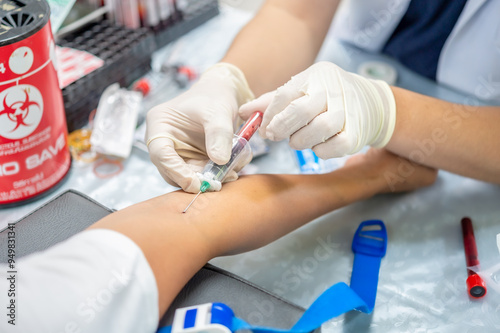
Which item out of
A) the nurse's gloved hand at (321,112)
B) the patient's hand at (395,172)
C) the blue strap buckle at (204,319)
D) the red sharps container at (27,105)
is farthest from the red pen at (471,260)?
the red sharps container at (27,105)

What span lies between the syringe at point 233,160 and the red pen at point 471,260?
431 millimetres

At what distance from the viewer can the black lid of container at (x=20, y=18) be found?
84cm

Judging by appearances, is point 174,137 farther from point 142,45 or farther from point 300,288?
point 142,45

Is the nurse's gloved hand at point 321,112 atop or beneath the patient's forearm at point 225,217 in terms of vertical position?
atop

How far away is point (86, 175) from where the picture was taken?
1.11 meters

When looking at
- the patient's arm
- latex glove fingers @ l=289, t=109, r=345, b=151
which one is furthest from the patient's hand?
latex glove fingers @ l=289, t=109, r=345, b=151

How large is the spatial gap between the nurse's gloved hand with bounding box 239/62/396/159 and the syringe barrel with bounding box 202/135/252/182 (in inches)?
1.8

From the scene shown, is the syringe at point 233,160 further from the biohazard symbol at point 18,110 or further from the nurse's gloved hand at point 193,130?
the biohazard symbol at point 18,110

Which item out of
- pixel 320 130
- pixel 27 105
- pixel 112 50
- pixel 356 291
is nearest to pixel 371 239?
pixel 356 291

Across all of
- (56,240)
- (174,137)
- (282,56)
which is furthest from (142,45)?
(56,240)

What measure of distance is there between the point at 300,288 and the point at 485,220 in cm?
40

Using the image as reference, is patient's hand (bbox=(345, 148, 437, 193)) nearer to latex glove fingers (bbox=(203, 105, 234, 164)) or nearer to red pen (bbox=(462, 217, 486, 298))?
red pen (bbox=(462, 217, 486, 298))

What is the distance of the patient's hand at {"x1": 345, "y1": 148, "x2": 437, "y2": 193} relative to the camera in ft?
3.43

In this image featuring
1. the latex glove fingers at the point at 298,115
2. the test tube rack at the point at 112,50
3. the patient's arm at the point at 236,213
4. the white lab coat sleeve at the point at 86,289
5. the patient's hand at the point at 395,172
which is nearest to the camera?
the white lab coat sleeve at the point at 86,289
